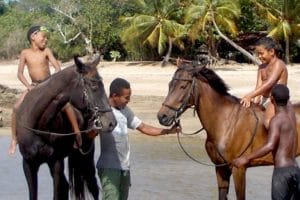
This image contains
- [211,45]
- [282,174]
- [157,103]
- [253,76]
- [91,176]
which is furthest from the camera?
[211,45]

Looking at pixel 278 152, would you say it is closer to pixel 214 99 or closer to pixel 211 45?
pixel 214 99

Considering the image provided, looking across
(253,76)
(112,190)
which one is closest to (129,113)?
(112,190)

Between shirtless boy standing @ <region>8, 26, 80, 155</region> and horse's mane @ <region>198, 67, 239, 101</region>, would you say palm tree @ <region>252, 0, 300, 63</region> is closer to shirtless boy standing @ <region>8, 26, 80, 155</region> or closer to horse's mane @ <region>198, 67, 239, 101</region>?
horse's mane @ <region>198, 67, 239, 101</region>

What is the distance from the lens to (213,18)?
4481 cm

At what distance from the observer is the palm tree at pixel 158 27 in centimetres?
4719

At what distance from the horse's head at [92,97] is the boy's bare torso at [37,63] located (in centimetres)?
143

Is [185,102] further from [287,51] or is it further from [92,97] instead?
[287,51]

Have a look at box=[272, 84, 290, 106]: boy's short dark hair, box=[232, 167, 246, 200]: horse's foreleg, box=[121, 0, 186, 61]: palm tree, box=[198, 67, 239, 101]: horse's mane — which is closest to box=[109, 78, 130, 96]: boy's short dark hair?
box=[272, 84, 290, 106]: boy's short dark hair

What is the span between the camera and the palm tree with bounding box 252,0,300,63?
44.4 meters

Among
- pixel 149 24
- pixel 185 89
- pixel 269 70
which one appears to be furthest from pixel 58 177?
pixel 149 24

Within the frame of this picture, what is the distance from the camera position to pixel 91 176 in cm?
880

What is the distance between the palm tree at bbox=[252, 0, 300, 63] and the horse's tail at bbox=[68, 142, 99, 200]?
36.6m

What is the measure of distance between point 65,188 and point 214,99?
2.04 metres

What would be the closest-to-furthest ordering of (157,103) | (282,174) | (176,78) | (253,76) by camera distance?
(282,174) → (176,78) → (157,103) → (253,76)
